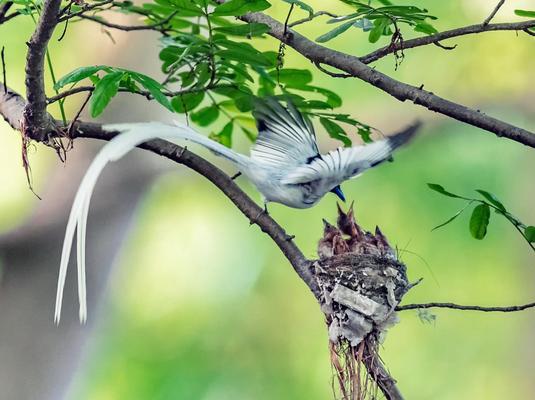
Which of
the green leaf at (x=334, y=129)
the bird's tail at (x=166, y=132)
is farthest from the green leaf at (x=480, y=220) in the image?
the bird's tail at (x=166, y=132)

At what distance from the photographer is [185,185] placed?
163 inches

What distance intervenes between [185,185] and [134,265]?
466 millimetres

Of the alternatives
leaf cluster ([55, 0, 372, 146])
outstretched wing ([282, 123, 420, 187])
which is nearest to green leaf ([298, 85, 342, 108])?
leaf cluster ([55, 0, 372, 146])

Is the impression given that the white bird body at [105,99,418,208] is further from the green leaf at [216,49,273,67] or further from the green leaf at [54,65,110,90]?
the green leaf at [54,65,110,90]

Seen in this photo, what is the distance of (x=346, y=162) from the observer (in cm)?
147

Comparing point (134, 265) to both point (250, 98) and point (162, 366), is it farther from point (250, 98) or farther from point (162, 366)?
point (250, 98)

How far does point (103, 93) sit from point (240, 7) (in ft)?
0.83

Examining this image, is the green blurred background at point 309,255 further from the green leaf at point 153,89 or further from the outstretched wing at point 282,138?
the green leaf at point 153,89

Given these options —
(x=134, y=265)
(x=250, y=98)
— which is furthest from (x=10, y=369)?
(x=250, y=98)

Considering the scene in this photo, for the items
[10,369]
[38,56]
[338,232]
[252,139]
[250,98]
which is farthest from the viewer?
[10,369]

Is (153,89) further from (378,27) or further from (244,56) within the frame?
(378,27)

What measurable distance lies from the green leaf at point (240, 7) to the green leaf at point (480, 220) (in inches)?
19.7

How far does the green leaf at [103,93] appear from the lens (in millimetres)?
1151

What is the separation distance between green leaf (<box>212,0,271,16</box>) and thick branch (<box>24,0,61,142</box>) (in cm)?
26
